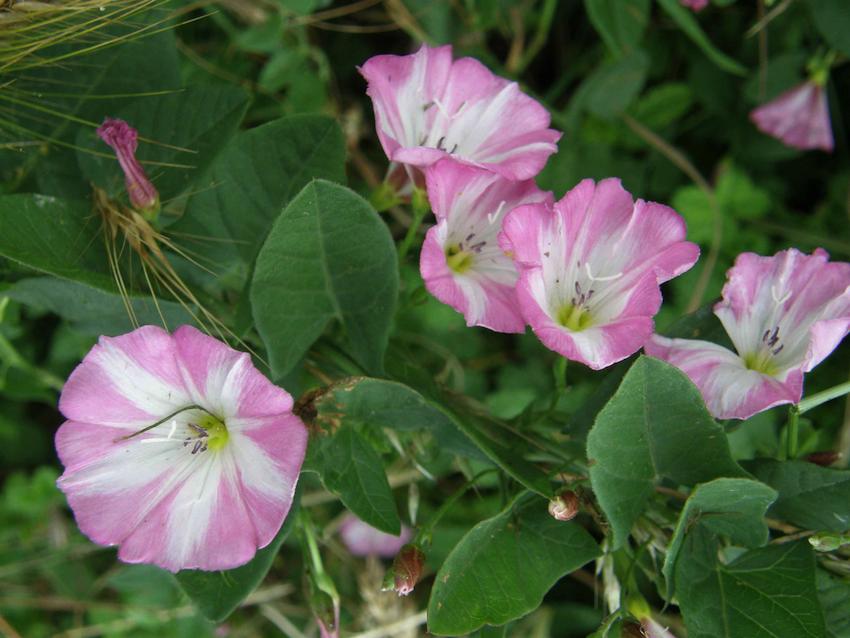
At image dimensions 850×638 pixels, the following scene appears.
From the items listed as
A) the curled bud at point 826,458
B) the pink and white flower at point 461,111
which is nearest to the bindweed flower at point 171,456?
the pink and white flower at point 461,111

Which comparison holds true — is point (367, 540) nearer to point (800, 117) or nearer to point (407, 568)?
point (407, 568)

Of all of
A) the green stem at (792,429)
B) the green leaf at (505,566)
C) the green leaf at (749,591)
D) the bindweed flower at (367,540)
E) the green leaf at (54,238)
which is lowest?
the bindweed flower at (367,540)

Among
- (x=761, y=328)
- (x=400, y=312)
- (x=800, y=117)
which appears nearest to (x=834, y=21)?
(x=800, y=117)

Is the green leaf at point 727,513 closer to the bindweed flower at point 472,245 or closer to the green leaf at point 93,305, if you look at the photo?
the bindweed flower at point 472,245

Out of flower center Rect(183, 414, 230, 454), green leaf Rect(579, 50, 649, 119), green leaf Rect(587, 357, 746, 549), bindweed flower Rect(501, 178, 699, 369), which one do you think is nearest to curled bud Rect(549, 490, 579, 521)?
green leaf Rect(587, 357, 746, 549)

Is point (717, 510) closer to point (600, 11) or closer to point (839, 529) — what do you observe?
point (839, 529)

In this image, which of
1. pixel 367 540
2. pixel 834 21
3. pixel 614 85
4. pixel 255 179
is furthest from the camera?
pixel 367 540
